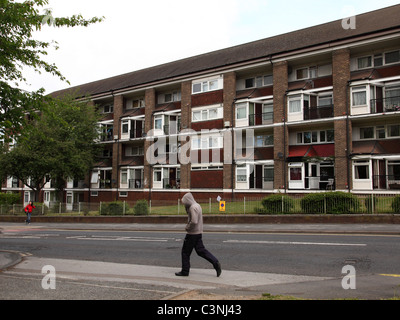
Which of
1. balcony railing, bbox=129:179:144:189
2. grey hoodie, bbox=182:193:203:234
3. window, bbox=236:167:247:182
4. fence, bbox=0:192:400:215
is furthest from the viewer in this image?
balcony railing, bbox=129:179:144:189

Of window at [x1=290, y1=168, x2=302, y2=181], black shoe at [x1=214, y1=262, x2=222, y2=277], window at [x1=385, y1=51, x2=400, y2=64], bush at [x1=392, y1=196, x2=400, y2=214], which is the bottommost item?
black shoe at [x1=214, y1=262, x2=222, y2=277]

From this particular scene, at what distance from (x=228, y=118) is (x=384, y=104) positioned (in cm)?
1252

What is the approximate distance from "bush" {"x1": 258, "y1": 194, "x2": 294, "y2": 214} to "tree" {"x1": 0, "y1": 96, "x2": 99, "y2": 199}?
18.2 m

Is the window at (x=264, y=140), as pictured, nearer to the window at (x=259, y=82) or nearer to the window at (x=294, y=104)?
the window at (x=294, y=104)

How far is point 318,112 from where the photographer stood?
2831 centimetres

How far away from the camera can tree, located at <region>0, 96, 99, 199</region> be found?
110 feet

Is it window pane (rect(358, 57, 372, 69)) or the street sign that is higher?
window pane (rect(358, 57, 372, 69))

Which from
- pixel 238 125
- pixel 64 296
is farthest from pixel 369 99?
pixel 64 296

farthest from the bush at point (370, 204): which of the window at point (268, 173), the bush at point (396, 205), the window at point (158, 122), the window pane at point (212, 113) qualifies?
the window at point (158, 122)

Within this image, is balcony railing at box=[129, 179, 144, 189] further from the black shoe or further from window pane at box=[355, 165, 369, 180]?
the black shoe

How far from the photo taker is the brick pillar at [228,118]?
31578 mm

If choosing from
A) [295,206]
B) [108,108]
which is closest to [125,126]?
[108,108]

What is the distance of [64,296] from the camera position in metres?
5.70

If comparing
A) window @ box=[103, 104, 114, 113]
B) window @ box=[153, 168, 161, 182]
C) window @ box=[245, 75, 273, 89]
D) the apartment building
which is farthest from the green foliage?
window @ box=[245, 75, 273, 89]
